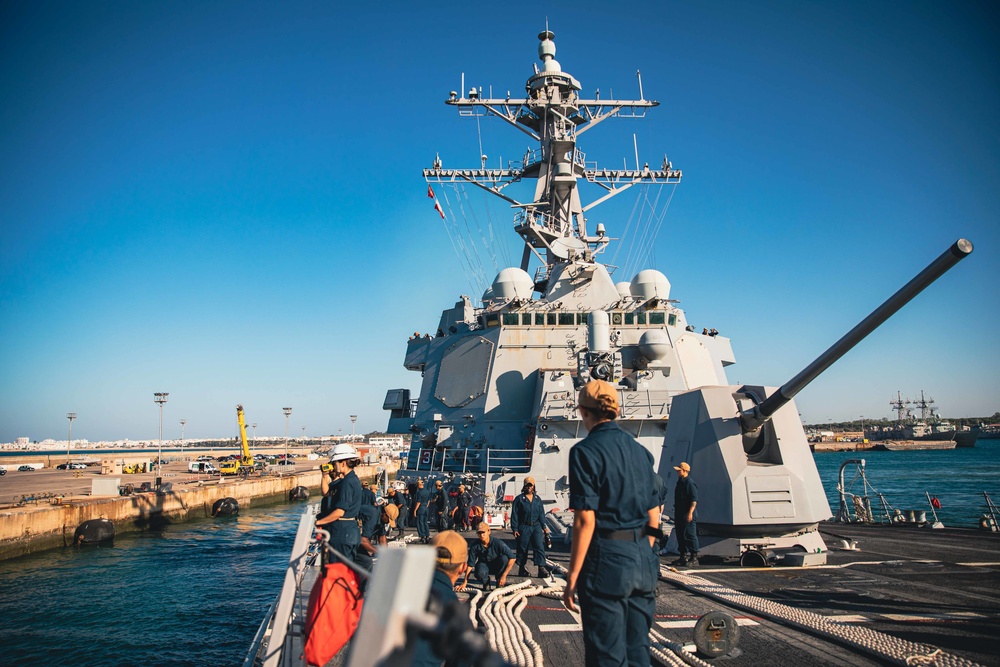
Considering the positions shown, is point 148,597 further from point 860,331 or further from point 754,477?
point 860,331

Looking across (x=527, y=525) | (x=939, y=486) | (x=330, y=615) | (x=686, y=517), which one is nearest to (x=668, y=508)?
(x=686, y=517)

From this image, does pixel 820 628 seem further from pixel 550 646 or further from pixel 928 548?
pixel 928 548

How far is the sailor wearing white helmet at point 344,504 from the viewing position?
4789mm

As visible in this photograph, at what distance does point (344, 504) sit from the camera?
189 inches

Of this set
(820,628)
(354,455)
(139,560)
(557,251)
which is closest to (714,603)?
(820,628)

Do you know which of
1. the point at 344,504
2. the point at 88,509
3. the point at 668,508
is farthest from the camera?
the point at 88,509

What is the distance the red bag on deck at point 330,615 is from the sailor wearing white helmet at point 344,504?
130cm

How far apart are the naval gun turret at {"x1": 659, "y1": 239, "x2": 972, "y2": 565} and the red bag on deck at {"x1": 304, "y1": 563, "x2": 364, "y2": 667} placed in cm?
526

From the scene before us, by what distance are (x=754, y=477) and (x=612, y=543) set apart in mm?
5434

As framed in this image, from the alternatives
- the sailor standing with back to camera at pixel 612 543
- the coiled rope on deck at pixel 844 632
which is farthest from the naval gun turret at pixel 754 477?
the sailor standing with back to camera at pixel 612 543

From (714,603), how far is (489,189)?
1885 cm

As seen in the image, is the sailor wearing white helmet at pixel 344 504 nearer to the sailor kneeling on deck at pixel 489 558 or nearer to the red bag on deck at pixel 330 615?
the red bag on deck at pixel 330 615

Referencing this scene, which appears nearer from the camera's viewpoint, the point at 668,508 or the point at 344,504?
the point at 344,504

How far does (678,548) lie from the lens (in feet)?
25.7
